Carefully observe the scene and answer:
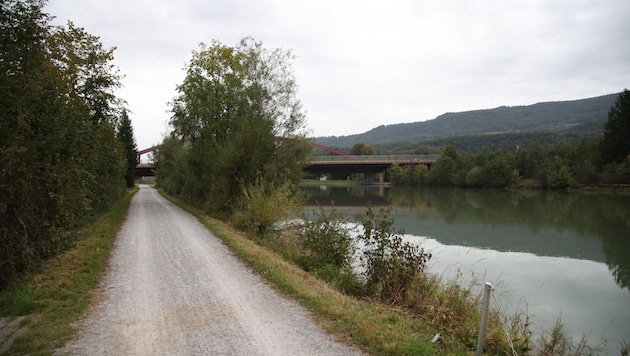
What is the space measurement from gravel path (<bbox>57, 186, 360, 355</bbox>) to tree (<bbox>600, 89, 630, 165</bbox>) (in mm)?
73075

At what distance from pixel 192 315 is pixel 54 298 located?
2.56 metres

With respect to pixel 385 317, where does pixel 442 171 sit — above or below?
below

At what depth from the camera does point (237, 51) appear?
2789 centimetres

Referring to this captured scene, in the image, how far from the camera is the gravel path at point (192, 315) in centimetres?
523

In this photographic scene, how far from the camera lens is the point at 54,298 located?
6992mm

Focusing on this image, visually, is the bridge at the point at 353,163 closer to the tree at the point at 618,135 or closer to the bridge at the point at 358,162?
the bridge at the point at 358,162

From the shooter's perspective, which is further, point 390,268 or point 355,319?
point 390,268

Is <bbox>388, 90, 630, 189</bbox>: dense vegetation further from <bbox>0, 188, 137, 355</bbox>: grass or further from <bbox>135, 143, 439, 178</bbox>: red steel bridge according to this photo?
<bbox>0, 188, 137, 355</bbox>: grass

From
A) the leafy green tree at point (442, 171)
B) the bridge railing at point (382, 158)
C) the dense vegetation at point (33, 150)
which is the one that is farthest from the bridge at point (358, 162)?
the dense vegetation at point (33, 150)

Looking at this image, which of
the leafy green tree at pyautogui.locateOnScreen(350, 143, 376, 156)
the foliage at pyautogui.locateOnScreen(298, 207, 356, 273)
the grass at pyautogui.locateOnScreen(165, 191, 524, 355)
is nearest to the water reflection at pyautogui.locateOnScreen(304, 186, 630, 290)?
the foliage at pyautogui.locateOnScreen(298, 207, 356, 273)

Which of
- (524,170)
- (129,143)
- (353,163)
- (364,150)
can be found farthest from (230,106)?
(364,150)

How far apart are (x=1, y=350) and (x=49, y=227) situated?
546cm

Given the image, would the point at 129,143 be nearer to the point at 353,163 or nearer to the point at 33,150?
the point at 353,163

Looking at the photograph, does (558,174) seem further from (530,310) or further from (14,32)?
(14,32)
